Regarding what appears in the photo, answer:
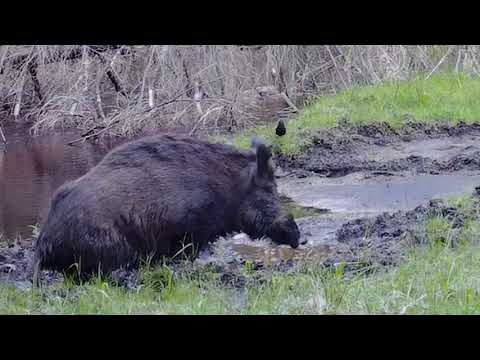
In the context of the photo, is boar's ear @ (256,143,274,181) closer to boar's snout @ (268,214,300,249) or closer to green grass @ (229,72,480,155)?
boar's snout @ (268,214,300,249)

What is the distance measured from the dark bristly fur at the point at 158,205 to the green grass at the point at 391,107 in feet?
15.4

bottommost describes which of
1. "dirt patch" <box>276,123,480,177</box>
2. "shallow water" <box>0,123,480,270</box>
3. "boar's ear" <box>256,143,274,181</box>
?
"shallow water" <box>0,123,480,270</box>

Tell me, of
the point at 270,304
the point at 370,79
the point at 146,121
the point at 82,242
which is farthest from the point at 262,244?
the point at 370,79

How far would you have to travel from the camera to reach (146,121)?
13.5 meters

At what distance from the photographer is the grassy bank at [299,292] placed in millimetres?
4836

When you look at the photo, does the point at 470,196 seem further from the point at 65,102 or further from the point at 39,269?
the point at 65,102

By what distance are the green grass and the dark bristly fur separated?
4699 millimetres

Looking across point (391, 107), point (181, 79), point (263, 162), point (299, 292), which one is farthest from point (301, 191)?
point (299, 292)

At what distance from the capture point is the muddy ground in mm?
7285

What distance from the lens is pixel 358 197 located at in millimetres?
9992

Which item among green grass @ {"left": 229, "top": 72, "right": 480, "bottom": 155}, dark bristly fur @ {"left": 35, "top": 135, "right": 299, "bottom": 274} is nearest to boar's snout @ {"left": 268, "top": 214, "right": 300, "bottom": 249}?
dark bristly fur @ {"left": 35, "top": 135, "right": 299, "bottom": 274}

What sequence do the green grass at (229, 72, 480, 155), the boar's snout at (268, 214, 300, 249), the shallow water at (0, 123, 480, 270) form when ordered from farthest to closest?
the green grass at (229, 72, 480, 155) → the shallow water at (0, 123, 480, 270) → the boar's snout at (268, 214, 300, 249)

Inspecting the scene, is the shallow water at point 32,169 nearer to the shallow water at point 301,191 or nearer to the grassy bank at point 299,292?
the shallow water at point 301,191

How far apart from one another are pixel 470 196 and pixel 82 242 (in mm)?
4770
